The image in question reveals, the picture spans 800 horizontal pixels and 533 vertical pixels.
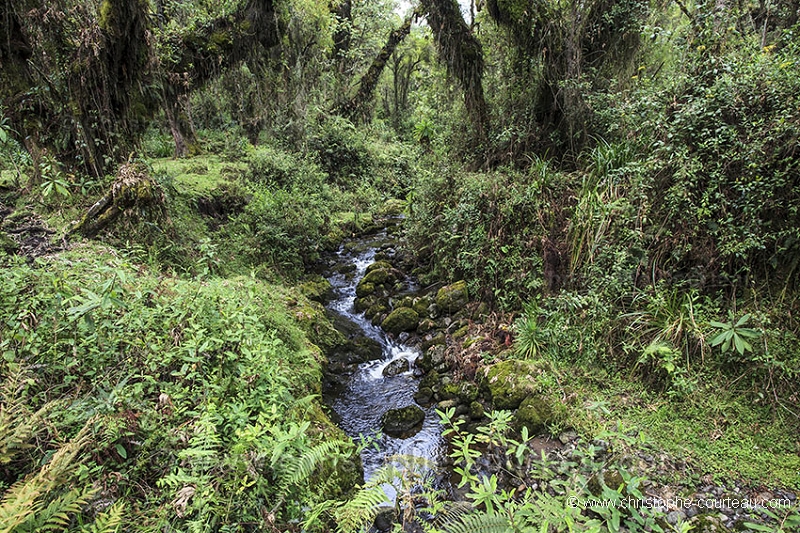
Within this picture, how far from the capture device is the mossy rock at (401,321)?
713cm

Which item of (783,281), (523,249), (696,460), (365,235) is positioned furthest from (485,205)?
(365,235)

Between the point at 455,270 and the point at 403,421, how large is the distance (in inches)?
133

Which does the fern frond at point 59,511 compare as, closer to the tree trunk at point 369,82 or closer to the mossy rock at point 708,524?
the mossy rock at point 708,524

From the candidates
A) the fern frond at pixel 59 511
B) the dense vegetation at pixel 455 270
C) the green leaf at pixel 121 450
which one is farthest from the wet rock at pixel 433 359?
the fern frond at pixel 59 511

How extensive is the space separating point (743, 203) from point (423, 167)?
7.34 meters

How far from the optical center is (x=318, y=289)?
329 inches

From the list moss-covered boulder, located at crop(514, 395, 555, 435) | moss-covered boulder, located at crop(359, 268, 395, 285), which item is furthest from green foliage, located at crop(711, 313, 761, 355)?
moss-covered boulder, located at crop(359, 268, 395, 285)

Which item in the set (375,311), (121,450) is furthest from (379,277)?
(121,450)

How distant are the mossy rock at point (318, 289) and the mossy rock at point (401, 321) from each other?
1.71m

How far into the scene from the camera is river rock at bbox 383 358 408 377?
6.22m

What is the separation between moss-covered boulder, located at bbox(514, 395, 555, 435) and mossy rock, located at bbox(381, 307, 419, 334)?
2907 mm

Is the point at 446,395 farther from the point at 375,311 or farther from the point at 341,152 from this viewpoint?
the point at 341,152

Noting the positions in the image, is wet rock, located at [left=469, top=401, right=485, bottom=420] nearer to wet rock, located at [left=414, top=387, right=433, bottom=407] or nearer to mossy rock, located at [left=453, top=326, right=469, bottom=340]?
wet rock, located at [left=414, top=387, right=433, bottom=407]

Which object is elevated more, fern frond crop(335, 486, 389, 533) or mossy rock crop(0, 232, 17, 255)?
mossy rock crop(0, 232, 17, 255)
